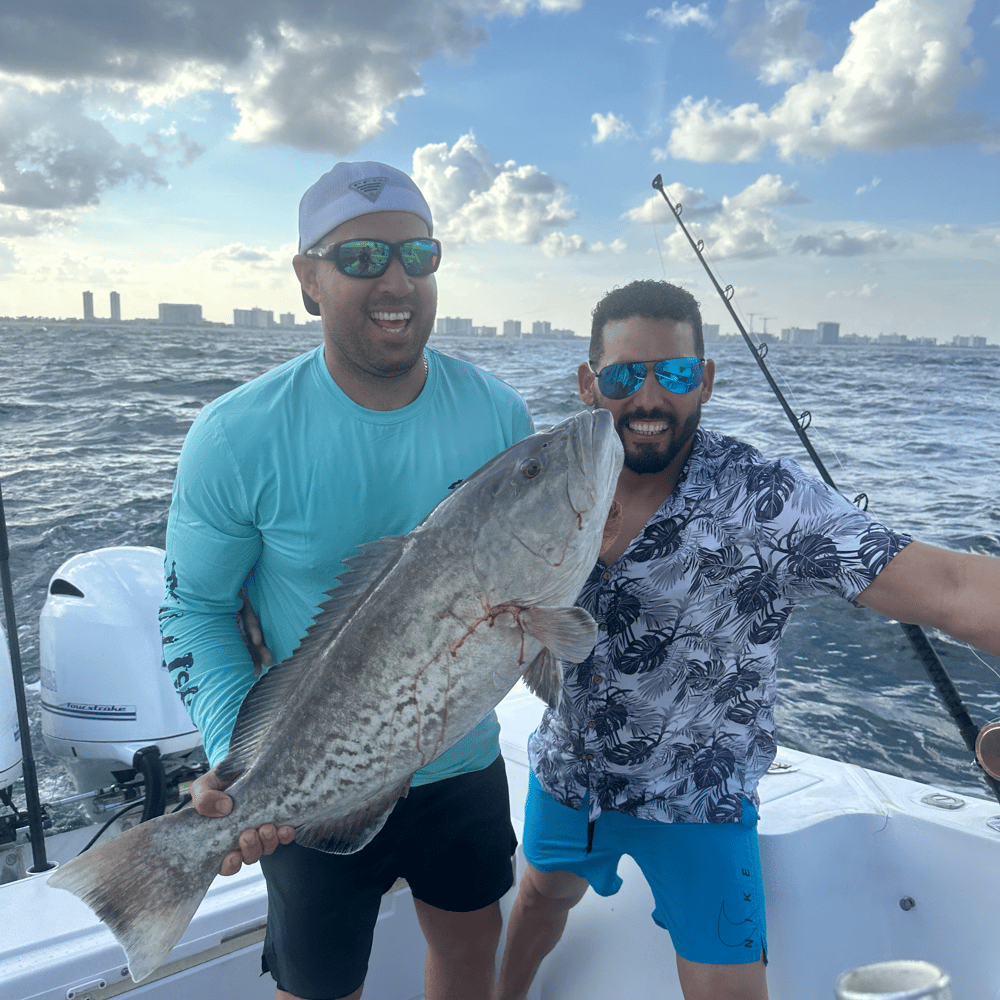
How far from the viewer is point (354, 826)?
6.49ft

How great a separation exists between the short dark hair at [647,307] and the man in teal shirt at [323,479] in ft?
1.46

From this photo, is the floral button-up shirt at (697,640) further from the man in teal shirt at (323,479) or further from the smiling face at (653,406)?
the man in teal shirt at (323,479)

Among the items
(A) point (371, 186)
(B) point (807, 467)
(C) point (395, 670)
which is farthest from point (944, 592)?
(B) point (807, 467)

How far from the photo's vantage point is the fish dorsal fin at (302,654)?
76.2 inches

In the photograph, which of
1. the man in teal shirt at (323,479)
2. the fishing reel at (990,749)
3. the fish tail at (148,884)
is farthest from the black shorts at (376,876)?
the fishing reel at (990,749)

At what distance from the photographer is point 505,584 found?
1841 mm

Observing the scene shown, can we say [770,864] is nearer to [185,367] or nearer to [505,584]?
[505,584]

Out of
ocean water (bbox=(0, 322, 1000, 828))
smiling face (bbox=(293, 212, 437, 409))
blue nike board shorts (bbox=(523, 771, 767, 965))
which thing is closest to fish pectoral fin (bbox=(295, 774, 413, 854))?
blue nike board shorts (bbox=(523, 771, 767, 965))

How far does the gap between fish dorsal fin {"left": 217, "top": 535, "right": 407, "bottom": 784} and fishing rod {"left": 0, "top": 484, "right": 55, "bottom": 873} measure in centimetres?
132

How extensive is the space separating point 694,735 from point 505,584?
0.92 meters

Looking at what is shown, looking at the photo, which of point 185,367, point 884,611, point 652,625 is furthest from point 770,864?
point 185,367

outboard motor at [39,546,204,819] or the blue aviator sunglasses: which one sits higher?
the blue aviator sunglasses

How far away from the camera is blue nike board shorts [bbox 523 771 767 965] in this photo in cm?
230

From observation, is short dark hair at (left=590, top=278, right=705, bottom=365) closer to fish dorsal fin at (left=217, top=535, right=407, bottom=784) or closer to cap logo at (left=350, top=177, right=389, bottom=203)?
cap logo at (left=350, top=177, right=389, bottom=203)
